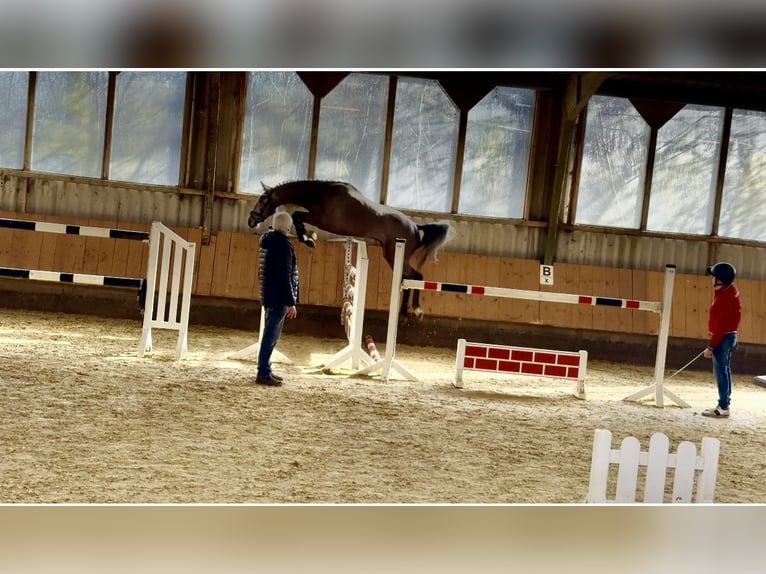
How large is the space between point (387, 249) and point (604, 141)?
3.51 metres

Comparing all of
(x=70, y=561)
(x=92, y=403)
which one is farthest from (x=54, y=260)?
(x=70, y=561)

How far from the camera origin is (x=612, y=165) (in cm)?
1155

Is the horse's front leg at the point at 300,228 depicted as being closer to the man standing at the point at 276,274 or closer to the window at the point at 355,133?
the window at the point at 355,133

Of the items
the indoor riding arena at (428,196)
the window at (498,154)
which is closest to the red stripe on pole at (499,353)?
the indoor riding arena at (428,196)

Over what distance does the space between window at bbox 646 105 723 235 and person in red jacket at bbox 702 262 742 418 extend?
4.55m

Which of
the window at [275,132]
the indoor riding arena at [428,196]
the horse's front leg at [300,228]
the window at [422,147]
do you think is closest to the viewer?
the horse's front leg at [300,228]

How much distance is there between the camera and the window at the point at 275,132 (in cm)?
1121

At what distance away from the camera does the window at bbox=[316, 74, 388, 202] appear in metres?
11.2

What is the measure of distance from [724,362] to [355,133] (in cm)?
605

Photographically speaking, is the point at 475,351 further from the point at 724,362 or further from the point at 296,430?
the point at 296,430

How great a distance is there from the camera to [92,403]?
5.42 metres

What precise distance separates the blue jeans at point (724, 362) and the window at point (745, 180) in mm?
4962

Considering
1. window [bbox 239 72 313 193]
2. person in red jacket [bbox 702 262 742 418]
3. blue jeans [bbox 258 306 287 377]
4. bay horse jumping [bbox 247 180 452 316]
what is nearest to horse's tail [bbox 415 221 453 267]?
bay horse jumping [bbox 247 180 452 316]

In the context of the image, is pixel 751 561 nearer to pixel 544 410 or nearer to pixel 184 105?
pixel 544 410
